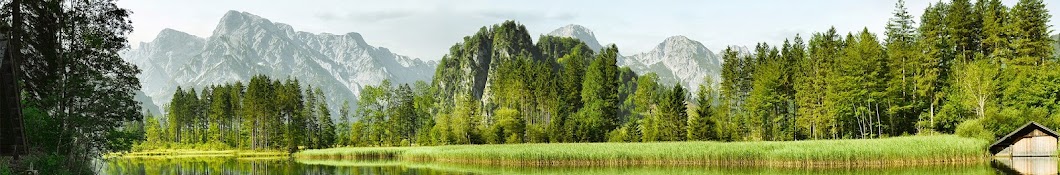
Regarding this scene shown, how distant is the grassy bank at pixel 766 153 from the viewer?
38219 millimetres

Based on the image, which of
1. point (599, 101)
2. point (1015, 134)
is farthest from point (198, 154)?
point (1015, 134)

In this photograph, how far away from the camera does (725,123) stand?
87.4m

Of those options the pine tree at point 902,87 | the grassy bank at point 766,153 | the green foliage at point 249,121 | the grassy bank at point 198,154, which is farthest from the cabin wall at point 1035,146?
the green foliage at point 249,121

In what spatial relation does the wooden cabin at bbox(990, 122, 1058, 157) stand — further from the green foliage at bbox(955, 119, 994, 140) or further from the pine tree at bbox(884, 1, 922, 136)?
the pine tree at bbox(884, 1, 922, 136)

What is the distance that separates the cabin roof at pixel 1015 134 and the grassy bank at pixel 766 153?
2.34 metres

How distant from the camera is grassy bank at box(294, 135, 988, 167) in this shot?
125ft

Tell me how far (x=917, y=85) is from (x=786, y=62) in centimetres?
1738

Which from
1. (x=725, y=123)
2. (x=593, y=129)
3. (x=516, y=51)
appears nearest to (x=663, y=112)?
(x=593, y=129)

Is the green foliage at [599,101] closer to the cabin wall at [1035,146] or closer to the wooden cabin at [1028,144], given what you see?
the wooden cabin at [1028,144]

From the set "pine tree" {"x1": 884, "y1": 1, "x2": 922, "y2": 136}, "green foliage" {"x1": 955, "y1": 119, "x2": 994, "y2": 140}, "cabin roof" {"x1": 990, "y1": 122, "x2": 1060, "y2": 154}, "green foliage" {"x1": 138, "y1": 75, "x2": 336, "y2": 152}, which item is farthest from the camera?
"green foliage" {"x1": 138, "y1": 75, "x2": 336, "y2": 152}

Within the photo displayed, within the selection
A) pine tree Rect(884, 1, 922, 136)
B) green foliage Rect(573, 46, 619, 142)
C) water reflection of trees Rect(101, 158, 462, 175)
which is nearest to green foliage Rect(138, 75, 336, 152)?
water reflection of trees Rect(101, 158, 462, 175)

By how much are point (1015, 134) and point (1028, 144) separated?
130 centimetres

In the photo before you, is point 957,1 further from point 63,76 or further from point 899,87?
point 63,76

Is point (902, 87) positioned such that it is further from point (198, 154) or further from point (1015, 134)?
point (198, 154)
